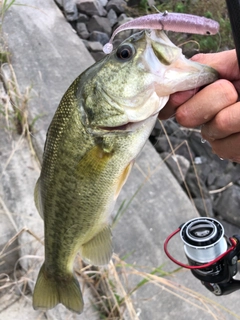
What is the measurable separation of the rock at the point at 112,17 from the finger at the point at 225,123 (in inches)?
175

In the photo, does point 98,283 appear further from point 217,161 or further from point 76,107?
point 217,161

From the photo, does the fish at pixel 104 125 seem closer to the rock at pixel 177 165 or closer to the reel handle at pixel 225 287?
the reel handle at pixel 225 287

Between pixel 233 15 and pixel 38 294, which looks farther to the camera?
pixel 38 294

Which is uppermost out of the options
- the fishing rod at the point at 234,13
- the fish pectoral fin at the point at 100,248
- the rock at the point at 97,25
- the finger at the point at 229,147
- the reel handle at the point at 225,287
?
the fishing rod at the point at 234,13

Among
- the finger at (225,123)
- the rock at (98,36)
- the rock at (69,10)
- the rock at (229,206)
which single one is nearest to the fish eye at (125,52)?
the finger at (225,123)

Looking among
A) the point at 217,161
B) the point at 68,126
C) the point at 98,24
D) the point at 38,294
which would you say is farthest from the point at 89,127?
the point at 98,24

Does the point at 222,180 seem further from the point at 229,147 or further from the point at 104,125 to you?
the point at 104,125

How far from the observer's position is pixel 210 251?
6.37ft

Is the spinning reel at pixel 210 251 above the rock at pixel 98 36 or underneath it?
above

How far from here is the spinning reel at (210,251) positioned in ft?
6.38

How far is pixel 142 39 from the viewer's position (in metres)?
1.45

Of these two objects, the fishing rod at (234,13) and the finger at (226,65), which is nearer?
the fishing rod at (234,13)

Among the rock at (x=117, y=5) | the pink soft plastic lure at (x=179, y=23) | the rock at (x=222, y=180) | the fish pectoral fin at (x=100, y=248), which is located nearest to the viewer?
the pink soft plastic lure at (x=179, y=23)

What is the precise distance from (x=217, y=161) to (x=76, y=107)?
10.5 ft
